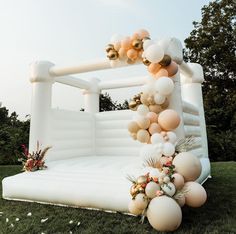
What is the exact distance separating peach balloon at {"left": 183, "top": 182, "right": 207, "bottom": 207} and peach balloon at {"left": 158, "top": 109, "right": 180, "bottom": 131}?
518 millimetres

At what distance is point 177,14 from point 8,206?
5744mm

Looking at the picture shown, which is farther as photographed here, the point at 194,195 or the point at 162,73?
the point at 162,73

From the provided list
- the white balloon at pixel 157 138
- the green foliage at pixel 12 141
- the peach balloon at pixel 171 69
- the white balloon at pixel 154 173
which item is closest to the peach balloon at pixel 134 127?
the white balloon at pixel 157 138

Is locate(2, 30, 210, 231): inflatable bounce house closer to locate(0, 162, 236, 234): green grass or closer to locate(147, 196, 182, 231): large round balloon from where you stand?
locate(147, 196, 182, 231): large round balloon

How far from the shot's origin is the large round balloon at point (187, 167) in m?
1.93

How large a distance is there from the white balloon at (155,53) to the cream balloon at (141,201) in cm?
117

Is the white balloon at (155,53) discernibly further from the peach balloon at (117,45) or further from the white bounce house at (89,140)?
the peach balloon at (117,45)

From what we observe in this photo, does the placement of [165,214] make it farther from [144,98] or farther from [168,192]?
[144,98]

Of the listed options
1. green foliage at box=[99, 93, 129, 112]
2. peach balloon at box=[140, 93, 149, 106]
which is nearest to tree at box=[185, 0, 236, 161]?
green foliage at box=[99, 93, 129, 112]

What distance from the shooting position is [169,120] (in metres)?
2.08

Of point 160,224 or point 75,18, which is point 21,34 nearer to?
point 75,18

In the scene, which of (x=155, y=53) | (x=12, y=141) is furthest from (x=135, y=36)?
(x=12, y=141)

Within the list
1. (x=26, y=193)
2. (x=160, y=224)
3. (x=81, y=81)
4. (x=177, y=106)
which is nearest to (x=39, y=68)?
(x=81, y=81)

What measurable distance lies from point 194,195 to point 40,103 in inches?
86.7
